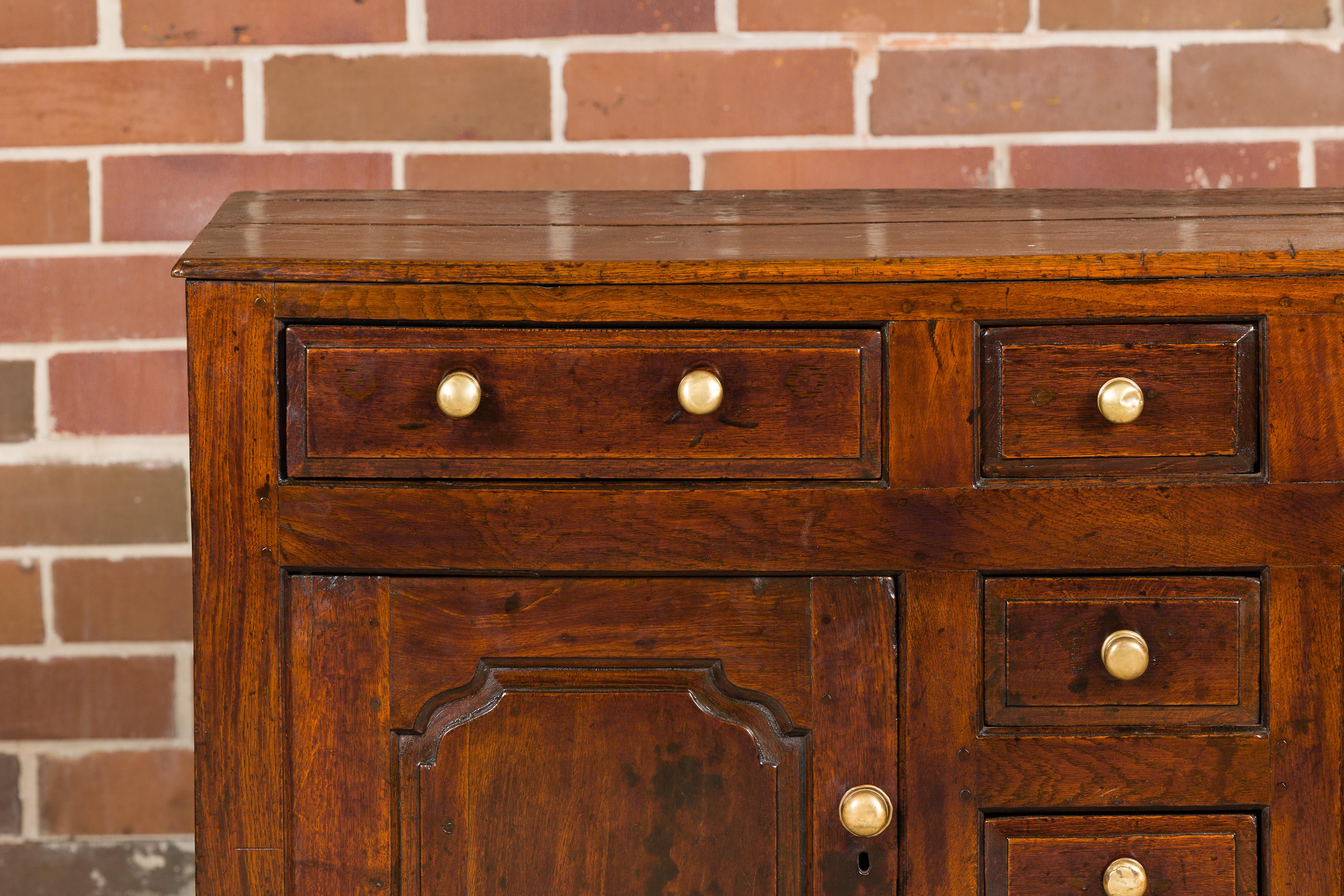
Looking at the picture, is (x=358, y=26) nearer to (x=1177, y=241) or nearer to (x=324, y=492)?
(x=324, y=492)

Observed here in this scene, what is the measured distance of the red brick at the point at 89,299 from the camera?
1203 millimetres

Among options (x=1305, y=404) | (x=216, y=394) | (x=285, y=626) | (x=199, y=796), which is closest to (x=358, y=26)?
(x=216, y=394)

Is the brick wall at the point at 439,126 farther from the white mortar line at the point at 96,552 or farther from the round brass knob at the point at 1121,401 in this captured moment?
the round brass knob at the point at 1121,401

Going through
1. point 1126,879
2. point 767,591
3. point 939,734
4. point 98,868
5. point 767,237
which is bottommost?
point 98,868

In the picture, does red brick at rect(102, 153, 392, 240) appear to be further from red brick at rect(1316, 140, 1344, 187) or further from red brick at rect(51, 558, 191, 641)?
red brick at rect(1316, 140, 1344, 187)

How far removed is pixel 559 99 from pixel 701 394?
25.4 inches

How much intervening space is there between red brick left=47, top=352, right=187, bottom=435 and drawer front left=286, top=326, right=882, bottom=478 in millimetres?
586

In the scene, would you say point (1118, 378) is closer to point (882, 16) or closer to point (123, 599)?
point (882, 16)

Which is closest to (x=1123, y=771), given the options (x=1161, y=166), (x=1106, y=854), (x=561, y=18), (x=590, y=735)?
(x=1106, y=854)

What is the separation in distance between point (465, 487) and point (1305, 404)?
616 mm

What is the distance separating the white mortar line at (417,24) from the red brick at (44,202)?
0.42 metres

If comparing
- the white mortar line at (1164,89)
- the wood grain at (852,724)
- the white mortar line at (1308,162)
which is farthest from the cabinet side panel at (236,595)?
the white mortar line at (1308,162)

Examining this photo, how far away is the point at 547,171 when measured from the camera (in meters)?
1.21

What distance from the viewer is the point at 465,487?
2.40 feet
